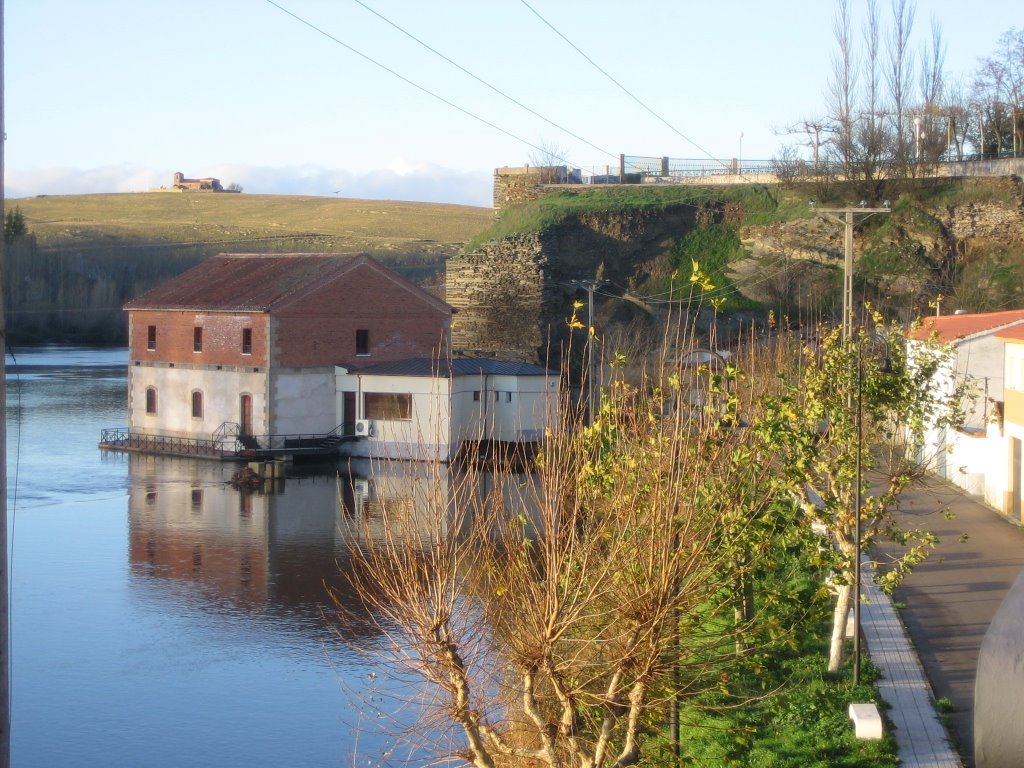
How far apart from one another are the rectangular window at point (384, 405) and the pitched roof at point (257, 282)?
409 centimetres

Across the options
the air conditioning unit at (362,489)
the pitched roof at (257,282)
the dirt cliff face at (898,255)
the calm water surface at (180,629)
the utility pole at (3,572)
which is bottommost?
the calm water surface at (180,629)

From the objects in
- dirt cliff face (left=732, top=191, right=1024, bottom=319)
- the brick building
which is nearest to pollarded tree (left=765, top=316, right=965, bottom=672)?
the brick building

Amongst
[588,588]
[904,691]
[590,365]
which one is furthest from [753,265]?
[588,588]

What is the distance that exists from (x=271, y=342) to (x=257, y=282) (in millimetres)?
4166

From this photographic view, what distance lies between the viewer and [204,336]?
38.2 m

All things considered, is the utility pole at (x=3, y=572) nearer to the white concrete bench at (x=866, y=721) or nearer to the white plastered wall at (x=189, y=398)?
the white concrete bench at (x=866, y=721)

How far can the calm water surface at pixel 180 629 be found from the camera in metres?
13.0

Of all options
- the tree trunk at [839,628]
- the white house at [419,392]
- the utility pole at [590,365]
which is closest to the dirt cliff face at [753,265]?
the utility pole at [590,365]

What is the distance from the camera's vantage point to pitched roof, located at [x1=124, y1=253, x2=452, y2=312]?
37006mm

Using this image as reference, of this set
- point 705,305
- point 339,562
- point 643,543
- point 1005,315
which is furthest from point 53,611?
point 705,305

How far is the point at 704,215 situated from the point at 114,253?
63789 millimetres

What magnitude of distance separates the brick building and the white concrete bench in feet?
86.1

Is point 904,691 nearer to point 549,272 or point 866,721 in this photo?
point 866,721

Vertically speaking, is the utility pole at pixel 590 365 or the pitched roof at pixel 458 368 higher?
the utility pole at pixel 590 365
